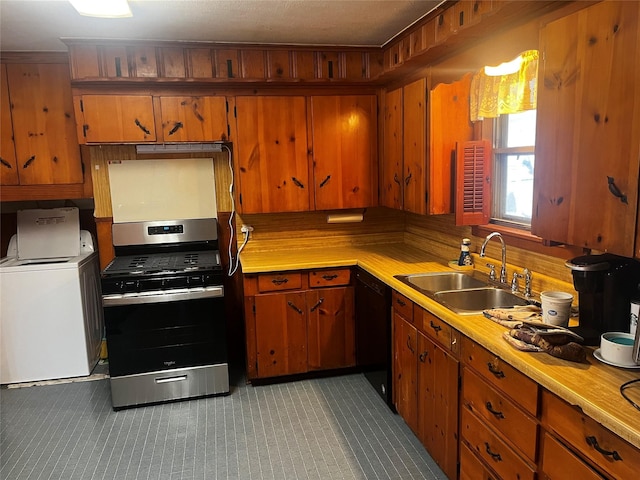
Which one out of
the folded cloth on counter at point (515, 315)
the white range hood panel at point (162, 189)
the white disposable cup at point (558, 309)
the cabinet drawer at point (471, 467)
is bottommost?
the cabinet drawer at point (471, 467)

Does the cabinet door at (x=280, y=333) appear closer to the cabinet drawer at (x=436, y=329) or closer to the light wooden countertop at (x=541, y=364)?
the light wooden countertop at (x=541, y=364)

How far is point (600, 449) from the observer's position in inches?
50.6

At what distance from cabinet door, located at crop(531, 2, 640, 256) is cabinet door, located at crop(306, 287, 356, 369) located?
175 centimetres

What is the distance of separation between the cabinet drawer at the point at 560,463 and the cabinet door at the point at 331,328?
1.90 metres

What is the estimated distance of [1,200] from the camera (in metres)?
3.43

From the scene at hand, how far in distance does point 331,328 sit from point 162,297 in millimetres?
1167

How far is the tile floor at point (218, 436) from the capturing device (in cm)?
242

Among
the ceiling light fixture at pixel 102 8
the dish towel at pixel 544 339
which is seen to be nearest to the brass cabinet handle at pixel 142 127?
the ceiling light fixture at pixel 102 8

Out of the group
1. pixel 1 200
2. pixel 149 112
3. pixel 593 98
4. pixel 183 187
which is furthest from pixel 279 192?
pixel 593 98

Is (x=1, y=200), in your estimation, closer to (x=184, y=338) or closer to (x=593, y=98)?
(x=184, y=338)

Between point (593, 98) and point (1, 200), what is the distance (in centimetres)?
374

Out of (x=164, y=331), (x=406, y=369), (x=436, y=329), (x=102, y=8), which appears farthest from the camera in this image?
(x=164, y=331)

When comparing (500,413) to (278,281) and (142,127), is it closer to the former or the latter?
(278,281)

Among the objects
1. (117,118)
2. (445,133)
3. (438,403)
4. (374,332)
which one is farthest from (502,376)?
(117,118)
